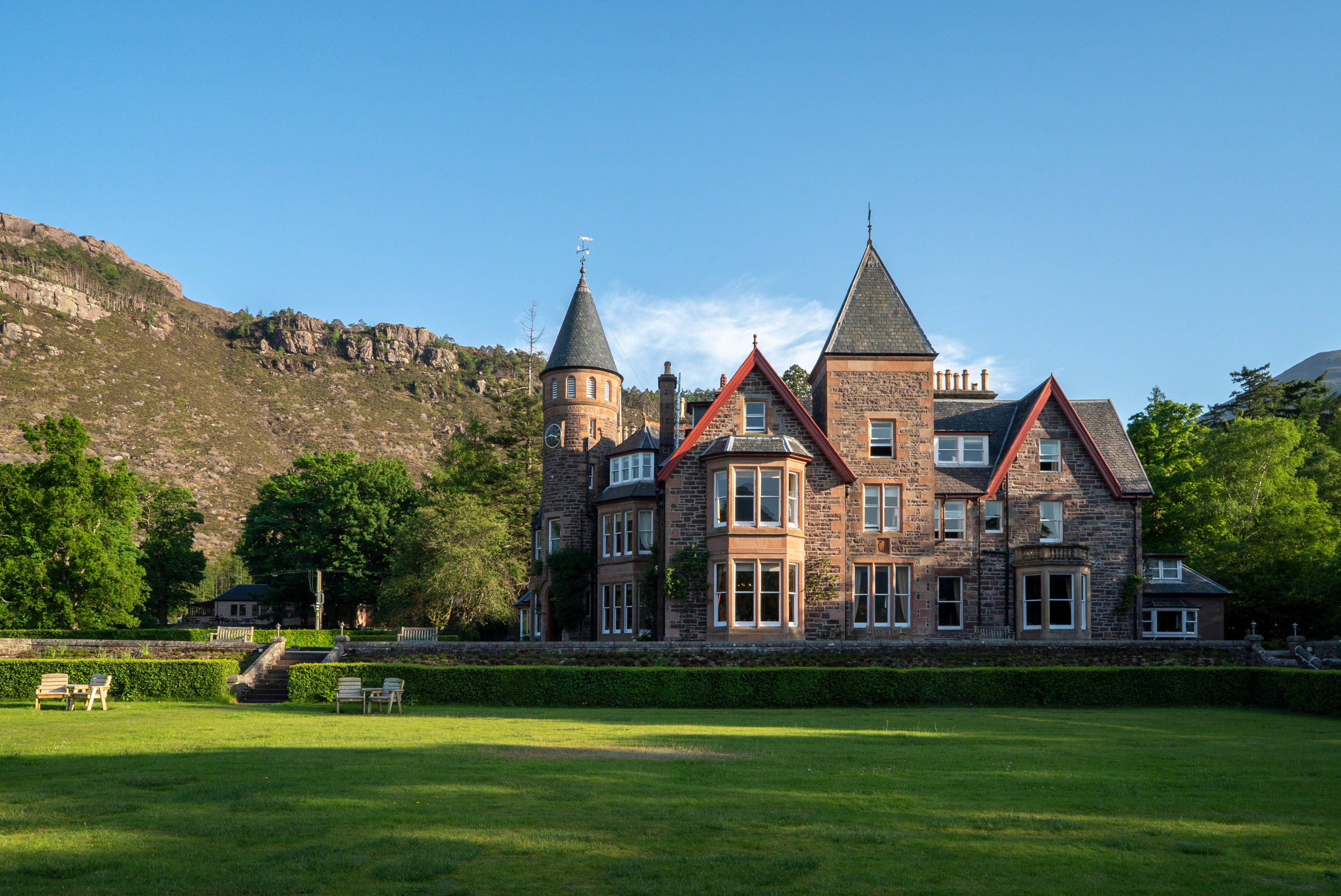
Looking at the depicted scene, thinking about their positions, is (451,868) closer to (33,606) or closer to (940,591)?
(940,591)

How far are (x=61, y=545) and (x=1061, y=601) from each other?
4807 centimetres

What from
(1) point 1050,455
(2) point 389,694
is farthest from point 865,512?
(2) point 389,694

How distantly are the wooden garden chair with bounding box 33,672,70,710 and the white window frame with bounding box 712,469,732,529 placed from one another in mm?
21244

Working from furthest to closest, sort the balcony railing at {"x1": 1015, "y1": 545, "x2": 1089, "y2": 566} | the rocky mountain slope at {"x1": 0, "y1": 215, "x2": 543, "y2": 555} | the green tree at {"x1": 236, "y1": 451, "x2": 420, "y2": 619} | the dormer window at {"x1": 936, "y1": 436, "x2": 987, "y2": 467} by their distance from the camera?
the rocky mountain slope at {"x1": 0, "y1": 215, "x2": 543, "y2": 555} < the green tree at {"x1": 236, "y1": 451, "x2": 420, "y2": 619} < the dormer window at {"x1": 936, "y1": 436, "x2": 987, "y2": 467} < the balcony railing at {"x1": 1015, "y1": 545, "x2": 1089, "y2": 566}

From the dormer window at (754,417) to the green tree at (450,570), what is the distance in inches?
807

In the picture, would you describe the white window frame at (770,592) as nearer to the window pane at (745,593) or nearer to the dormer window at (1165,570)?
the window pane at (745,593)

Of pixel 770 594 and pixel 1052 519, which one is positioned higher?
pixel 1052 519

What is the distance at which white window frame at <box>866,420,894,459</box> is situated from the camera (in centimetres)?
4109

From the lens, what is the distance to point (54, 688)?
28.6 m

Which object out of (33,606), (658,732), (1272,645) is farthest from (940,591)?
(33,606)

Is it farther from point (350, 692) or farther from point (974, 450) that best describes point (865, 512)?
point (350, 692)

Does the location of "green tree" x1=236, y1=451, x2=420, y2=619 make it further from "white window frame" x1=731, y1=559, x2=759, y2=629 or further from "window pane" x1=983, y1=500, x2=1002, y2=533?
"window pane" x1=983, y1=500, x2=1002, y2=533

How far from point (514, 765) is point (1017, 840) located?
7.88 m

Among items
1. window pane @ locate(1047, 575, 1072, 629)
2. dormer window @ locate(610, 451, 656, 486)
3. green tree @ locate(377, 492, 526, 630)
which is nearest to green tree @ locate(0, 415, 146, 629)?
green tree @ locate(377, 492, 526, 630)
